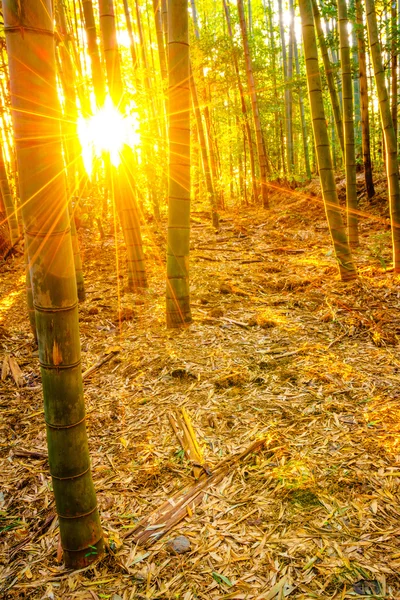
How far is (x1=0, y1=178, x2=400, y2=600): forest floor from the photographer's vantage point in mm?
1620

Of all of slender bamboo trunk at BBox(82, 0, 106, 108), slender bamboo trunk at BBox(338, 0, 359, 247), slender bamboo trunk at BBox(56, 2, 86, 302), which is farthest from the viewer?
slender bamboo trunk at BBox(338, 0, 359, 247)

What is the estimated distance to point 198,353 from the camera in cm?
359

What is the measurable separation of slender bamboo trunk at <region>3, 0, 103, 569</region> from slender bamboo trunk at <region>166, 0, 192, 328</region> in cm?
246

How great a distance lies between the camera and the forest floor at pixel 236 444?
1.62m

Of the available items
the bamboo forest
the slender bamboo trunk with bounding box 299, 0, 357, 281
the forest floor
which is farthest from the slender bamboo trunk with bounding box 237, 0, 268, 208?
the forest floor

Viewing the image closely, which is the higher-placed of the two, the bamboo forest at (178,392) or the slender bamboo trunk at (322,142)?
the slender bamboo trunk at (322,142)

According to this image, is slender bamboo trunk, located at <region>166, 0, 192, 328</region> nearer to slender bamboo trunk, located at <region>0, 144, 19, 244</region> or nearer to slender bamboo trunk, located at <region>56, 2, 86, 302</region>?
slender bamboo trunk, located at <region>56, 2, 86, 302</region>

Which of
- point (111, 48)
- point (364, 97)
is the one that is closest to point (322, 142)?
point (111, 48)

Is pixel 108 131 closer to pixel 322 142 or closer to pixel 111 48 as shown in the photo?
pixel 111 48

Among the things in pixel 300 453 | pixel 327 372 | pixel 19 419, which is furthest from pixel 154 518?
pixel 327 372

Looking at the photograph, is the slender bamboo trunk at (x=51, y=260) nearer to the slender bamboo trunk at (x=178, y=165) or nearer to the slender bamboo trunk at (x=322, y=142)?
the slender bamboo trunk at (x=178, y=165)

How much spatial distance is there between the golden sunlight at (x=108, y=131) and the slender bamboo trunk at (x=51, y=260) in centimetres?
373

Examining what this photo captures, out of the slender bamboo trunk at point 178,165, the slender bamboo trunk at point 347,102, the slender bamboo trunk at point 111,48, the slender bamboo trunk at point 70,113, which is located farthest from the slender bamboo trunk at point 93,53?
the slender bamboo trunk at point 347,102

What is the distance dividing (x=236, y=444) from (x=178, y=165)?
2.58 metres
